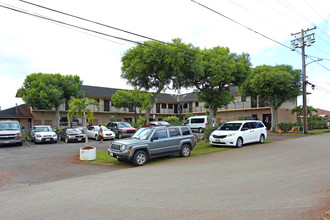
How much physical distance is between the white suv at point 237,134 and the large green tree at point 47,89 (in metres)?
20.0

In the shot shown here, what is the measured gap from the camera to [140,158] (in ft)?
31.0

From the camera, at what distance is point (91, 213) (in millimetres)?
4262

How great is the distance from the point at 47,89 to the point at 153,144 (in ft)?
68.2

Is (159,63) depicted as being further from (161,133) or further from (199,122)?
(199,122)

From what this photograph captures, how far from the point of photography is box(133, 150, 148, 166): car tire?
9250 mm

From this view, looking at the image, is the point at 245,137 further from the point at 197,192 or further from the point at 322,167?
the point at 197,192

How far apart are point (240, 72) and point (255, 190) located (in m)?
17.5

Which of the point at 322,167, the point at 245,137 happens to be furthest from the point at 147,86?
the point at 322,167

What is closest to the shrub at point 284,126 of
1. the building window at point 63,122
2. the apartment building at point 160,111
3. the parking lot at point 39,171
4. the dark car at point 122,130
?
the apartment building at point 160,111

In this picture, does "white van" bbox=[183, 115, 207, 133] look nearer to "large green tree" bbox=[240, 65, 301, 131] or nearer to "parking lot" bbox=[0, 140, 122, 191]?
"large green tree" bbox=[240, 65, 301, 131]

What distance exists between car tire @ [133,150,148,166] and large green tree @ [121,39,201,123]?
29.4ft

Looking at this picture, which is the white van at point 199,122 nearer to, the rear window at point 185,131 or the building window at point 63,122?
the rear window at point 185,131

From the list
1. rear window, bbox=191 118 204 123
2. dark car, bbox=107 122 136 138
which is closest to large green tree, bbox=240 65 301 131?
rear window, bbox=191 118 204 123

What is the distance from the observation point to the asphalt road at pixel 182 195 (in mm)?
4172
